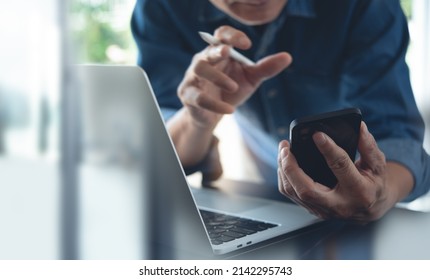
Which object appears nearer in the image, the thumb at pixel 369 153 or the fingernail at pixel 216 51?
the thumb at pixel 369 153

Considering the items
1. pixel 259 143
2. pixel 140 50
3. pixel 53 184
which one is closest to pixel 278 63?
pixel 259 143

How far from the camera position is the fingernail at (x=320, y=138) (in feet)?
2.17

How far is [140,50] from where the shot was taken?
3.00ft

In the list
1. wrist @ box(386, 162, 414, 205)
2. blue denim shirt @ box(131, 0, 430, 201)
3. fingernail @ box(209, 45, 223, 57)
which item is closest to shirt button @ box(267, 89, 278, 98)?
blue denim shirt @ box(131, 0, 430, 201)

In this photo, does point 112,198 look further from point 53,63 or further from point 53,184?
point 53,63

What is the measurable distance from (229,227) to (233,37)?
307 millimetres

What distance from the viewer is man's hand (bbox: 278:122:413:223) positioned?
68 cm

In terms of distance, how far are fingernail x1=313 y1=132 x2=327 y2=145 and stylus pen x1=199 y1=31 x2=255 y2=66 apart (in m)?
0.22

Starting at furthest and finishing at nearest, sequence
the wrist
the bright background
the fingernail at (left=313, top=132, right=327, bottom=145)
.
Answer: the bright background, the wrist, the fingernail at (left=313, top=132, right=327, bottom=145)

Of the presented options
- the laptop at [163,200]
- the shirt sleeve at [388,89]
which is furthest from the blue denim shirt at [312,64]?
the laptop at [163,200]

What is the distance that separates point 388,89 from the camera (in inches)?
31.9

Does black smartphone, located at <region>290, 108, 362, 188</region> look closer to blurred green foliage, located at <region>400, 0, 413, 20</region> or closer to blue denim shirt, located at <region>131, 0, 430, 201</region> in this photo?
blue denim shirt, located at <region>131, 0, 430, 201</region>

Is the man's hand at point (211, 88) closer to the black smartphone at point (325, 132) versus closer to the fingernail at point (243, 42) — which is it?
the fingernail at point (243, 42)

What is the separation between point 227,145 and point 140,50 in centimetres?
22
